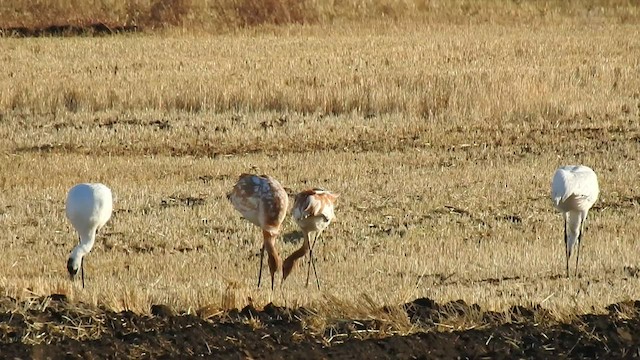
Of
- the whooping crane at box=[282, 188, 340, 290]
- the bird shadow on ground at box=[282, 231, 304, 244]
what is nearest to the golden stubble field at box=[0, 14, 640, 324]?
the bird shadow on ground at box=[282, 231, 304, 244]

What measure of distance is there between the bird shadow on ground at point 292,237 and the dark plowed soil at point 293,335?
4.43 m

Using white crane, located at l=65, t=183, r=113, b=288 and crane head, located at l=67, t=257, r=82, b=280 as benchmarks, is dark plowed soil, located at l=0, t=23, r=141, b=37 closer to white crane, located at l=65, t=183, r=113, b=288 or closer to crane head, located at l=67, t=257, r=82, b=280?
white crane, located at l=65, t=183, r=113, b=288

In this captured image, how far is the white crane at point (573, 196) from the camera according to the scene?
10938 mm

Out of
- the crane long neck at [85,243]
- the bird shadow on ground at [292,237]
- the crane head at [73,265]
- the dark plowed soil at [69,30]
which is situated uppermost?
the crane long neck at [85,243]

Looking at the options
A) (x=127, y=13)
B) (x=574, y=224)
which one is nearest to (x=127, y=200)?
(x=574, y=224)

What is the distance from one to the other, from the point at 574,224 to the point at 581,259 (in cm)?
41

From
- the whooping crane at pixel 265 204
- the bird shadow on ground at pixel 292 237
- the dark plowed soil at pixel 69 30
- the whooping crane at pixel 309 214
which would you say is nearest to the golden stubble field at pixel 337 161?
the bird shadow on ground at pixel 292 237

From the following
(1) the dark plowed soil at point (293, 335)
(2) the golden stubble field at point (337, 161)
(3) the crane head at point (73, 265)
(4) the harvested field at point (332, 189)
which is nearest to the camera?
(1) the dark plowed soil at point (293, 335)

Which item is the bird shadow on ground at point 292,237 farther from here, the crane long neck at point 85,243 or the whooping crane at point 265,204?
the crane long neck at point 85,243

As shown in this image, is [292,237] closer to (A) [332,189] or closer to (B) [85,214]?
(A) [332,189]

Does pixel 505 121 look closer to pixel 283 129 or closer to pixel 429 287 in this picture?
pixel 283 129

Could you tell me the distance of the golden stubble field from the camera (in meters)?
10.5

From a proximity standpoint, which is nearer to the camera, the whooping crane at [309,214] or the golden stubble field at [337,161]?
the whooping crane at [309,214]

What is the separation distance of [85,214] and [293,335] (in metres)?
3.45
